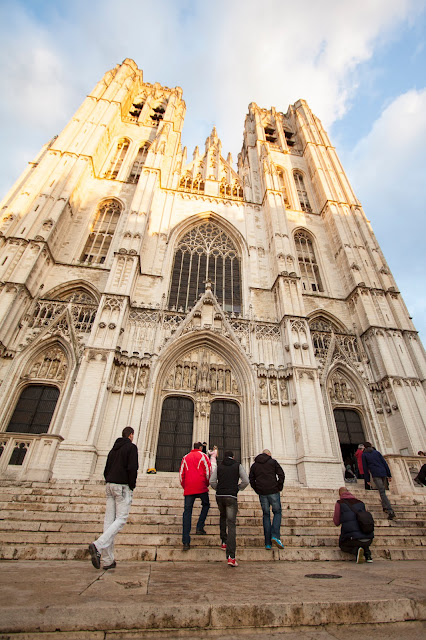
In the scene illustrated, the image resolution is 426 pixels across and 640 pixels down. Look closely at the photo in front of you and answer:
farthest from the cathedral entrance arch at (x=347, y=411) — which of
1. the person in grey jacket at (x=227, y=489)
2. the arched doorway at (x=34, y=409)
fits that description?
the arched doorway at (x=34, y=409)

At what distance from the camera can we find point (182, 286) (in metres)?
15.7

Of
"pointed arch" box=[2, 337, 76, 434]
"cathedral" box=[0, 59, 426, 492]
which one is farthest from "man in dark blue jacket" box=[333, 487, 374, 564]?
"pointed arch" box=[2, 337, 76, 434]

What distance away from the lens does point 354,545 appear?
4.22 meters

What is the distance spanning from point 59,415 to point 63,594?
31.1ft

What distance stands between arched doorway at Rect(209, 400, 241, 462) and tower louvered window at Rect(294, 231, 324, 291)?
27.4ft

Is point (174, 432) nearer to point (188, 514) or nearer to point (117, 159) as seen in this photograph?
point (188, 514)

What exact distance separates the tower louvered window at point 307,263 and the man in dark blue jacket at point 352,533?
13758 mm

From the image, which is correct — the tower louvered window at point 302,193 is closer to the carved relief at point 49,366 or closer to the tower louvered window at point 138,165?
the tower louvered window at point 138,165

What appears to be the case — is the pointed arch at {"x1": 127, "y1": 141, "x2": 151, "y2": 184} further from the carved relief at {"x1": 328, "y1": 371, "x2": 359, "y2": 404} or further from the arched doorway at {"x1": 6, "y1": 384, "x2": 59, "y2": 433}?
the carved relief at {"x1": 328, "y1": 371, "x2": 359, "y2": 404}

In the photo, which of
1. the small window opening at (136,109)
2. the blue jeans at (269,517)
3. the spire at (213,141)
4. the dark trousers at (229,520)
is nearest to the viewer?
the dark trousers at (229,520)

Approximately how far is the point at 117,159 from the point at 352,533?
79.4 feet

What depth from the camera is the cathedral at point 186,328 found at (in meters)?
10.6

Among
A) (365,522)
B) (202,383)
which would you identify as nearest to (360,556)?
(365,522)

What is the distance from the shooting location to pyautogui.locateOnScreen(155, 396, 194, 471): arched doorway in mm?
10930
